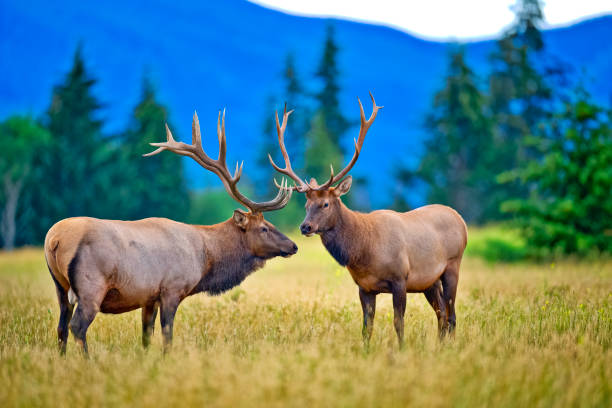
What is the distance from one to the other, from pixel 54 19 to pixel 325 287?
139392mm

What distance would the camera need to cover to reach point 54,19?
136375 mm

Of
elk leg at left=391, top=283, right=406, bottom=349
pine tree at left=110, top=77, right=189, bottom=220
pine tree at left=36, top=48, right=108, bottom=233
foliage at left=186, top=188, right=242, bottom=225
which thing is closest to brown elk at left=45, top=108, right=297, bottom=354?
elk leg at left=391, top=283, right=406, bottom=349

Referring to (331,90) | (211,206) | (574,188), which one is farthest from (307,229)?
(211,206)

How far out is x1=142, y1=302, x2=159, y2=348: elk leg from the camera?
7469 mm

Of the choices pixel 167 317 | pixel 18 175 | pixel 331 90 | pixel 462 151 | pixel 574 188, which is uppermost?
pixel 331 90

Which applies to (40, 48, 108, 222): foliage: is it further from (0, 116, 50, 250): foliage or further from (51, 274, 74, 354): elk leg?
(51, 274, 74, 354): elk leg

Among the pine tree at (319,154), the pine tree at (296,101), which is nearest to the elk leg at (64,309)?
the pine tree at (319,154)

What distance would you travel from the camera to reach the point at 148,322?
7.63m

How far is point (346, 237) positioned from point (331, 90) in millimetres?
41350

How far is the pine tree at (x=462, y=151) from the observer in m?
41.4

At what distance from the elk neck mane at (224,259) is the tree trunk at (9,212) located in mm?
36077

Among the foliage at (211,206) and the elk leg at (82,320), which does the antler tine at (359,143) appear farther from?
the foliage at (211,206)

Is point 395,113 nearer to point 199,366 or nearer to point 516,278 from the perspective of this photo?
point 516,278

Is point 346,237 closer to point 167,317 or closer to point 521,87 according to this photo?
point 167,317
